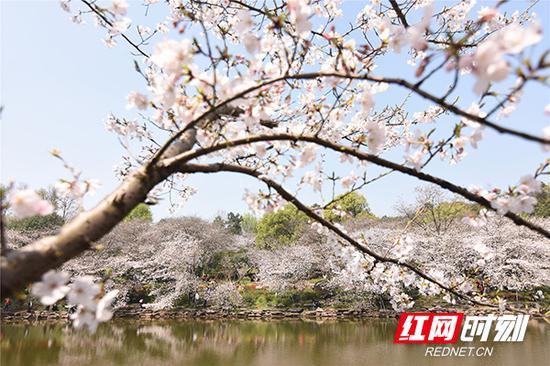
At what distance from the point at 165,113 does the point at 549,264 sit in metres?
17.1

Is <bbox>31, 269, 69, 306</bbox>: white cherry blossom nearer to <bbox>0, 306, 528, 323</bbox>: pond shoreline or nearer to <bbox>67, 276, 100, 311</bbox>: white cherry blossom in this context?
<bbox>67, 276, 100, 311</bbox>: white cherry blossom

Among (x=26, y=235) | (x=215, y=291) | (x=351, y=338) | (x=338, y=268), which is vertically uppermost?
(x=26, y=235)

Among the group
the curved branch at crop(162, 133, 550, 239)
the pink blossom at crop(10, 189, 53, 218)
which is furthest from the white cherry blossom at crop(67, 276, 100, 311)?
the curved branch at crop(162, 133, 550, 239)

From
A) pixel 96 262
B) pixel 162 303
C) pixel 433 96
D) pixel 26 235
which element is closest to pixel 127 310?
pixel 162 303

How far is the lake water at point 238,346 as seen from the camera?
8.09m

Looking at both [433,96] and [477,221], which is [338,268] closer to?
[477,221]

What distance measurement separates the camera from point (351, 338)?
10.7 m

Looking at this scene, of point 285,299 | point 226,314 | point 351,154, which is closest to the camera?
point 351,154

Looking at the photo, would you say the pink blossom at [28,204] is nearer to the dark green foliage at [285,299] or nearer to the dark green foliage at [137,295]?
the dark green foliage at [285,299]

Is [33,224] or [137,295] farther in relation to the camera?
[33,224]

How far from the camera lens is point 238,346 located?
32.7ft

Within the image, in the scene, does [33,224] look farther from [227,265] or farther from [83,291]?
[83,291]

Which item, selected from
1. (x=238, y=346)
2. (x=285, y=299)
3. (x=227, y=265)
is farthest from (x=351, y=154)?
(x=227, y=265)

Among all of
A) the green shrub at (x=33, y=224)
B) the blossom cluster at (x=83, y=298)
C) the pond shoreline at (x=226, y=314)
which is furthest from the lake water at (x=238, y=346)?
the blossom cluster at (x=83, y=298)
